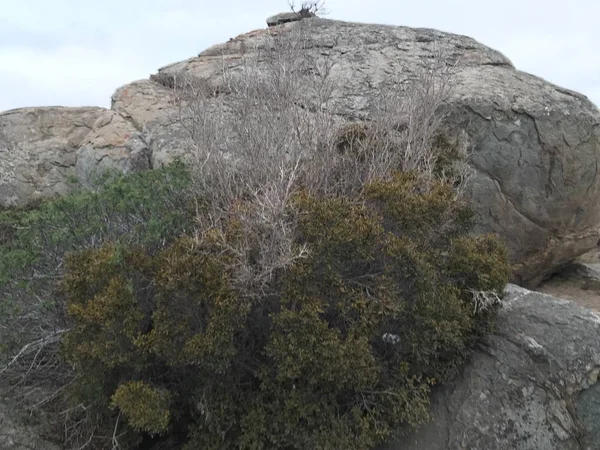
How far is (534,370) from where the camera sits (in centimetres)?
472

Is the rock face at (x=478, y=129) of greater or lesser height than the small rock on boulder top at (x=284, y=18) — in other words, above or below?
below

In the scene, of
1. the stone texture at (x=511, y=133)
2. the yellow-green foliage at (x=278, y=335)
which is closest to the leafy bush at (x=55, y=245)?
the yellow-green foliage at (x=278, y=335)

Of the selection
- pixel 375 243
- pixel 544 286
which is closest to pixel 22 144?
pixel 375 243

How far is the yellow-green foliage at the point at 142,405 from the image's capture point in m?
3.97

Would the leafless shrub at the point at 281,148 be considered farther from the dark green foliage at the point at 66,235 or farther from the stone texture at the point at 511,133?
the stone texture at the point at 511,133

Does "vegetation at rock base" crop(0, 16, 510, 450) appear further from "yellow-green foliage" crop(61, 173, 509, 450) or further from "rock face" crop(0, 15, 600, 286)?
"rock face" crop(0, 15, 600, 286)

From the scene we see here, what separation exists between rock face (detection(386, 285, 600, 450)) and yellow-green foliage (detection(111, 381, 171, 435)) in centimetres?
149

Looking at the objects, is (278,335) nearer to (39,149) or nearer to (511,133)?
(511,133)

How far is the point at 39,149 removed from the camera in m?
8.77

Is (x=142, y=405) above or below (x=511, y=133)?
below

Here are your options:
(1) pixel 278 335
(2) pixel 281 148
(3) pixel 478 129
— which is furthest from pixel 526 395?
(3) pixel 478 129

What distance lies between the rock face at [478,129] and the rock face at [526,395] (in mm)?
1917

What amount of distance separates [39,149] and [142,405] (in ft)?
18.5

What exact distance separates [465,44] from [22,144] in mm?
5468
